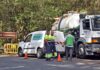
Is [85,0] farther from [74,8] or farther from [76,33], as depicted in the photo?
[76,33]

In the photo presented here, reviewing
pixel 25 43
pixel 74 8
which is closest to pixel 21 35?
pixel 74 8

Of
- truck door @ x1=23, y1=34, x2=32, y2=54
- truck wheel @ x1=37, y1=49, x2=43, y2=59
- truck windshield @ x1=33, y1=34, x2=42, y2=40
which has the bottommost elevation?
truck wheel @ x1=37, y1=49, x2=43, y2=59

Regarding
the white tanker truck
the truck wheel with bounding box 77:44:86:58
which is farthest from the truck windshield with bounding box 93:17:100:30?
the truck wheel with bounding box 77:44:86:58

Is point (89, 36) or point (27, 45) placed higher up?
point (89, 36)

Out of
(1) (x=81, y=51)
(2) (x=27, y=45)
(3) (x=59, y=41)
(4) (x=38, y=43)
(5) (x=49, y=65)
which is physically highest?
(3) (x=59, y=41)

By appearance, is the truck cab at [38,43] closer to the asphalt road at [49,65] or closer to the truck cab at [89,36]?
the truck cab at [89,36]

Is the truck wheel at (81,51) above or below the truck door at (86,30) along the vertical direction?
below

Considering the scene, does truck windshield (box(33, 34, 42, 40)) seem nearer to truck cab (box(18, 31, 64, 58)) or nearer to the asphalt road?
truck cab (box(18, 31, 64, 58))

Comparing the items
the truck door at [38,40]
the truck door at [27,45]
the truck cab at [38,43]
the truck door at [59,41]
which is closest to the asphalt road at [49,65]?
the truck cab at [38,43]

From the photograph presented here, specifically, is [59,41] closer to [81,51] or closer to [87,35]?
[81,51]

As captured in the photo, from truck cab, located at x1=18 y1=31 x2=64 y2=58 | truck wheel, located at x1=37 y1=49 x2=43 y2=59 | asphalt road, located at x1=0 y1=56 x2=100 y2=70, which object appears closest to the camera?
asphalt road, located at x1=0 y1=56 x2=100 y2=70

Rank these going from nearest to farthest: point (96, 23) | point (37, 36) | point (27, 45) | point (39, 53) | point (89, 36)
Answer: point (89, 36), point (96, 23), point (39, 53), point (37, 36), point (27, 45)

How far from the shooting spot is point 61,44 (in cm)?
2700

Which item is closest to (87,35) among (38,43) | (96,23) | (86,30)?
(86,30)
